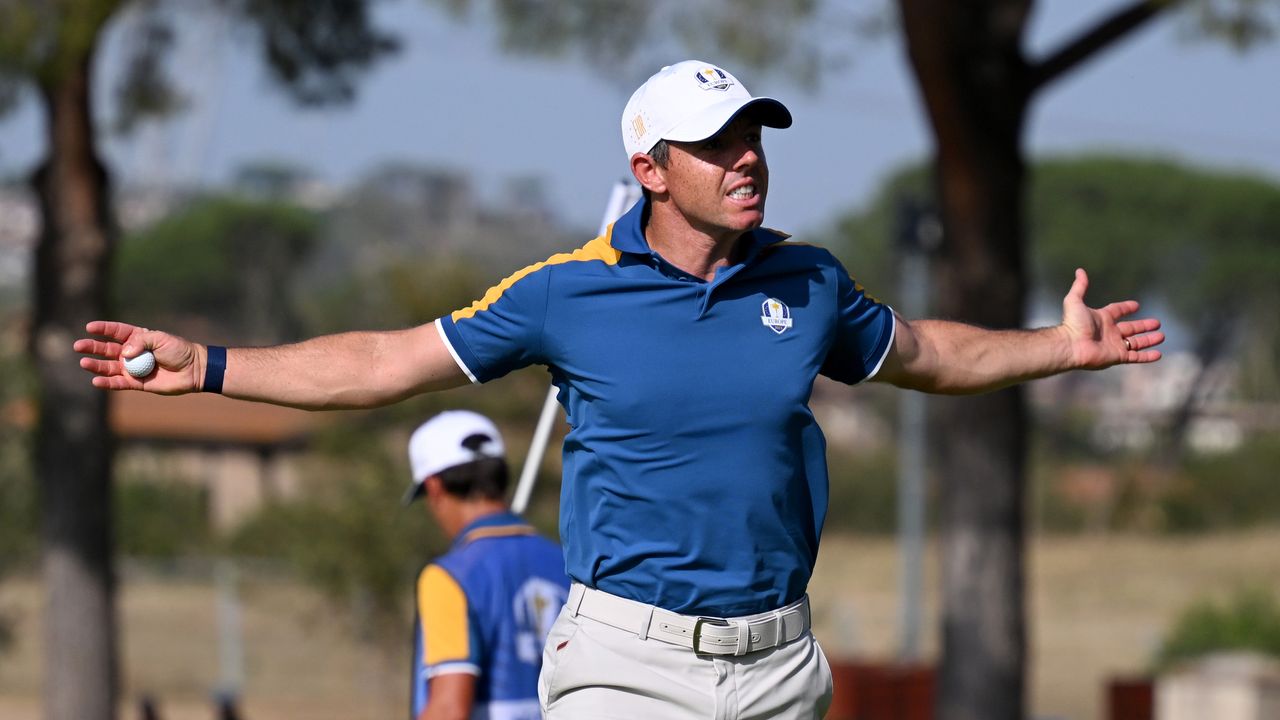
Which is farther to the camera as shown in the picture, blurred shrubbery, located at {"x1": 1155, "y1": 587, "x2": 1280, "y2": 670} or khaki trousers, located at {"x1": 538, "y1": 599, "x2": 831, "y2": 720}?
blurred shrubbery, located at {"x1": 1155, "y1": 587, "x2": 1280, "y2": 670}

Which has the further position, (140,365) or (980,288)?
(980,288)

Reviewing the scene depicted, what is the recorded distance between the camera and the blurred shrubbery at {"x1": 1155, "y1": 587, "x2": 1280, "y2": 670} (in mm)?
20578

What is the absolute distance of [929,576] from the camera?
1551 inches

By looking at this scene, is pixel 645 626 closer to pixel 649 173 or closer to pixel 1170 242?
pixel 649 173

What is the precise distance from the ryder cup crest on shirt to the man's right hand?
3.63 feet

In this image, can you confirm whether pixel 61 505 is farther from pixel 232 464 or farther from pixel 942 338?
pixel 232 464

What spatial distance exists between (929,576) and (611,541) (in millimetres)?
36525

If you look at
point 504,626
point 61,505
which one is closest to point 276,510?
point 61,505

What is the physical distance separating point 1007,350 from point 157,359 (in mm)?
1773

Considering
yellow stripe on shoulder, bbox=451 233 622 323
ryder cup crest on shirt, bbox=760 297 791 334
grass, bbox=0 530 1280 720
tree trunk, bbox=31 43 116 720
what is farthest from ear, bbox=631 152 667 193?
grass, bbox=0 530 1280 720

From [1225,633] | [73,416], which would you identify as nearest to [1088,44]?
[73,416]

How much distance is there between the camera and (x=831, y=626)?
99.5 ft

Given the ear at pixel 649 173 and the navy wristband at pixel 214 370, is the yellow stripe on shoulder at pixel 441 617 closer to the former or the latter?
the navy wristband at pixel 214 370

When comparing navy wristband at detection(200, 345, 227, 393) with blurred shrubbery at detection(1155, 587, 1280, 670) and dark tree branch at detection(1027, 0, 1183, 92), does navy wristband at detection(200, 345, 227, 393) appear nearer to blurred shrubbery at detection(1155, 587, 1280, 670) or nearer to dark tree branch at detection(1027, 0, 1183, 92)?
dark tree branch at detection(1027, 0, 1183, 92)
